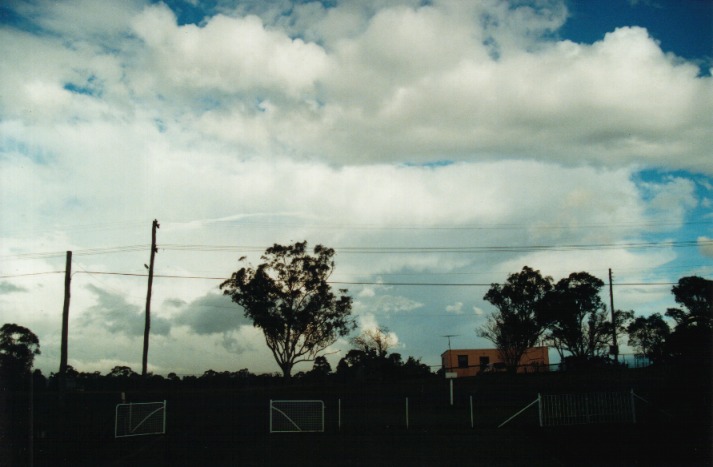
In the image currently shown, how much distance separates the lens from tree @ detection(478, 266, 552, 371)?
67.1m

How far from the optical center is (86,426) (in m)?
23.6

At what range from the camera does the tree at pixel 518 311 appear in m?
67.1

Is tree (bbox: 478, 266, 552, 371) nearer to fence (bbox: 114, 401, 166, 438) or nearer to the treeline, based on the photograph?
the treeline

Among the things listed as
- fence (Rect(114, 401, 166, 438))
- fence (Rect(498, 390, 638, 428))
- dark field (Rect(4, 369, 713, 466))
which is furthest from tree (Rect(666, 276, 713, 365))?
fence (Rect(114, 401, 166, 438))

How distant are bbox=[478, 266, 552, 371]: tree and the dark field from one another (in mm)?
34949

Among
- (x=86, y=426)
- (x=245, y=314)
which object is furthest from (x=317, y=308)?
(x=86, y=426)

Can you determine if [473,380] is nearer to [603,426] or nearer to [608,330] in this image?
[603,426]

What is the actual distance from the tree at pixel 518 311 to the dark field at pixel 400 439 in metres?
34.9

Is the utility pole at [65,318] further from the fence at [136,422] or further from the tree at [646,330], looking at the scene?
the tree at [646,330]

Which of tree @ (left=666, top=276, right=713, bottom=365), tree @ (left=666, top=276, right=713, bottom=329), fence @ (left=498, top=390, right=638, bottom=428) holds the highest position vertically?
tree @ (left=666, top=276, right=713, bottom=329)

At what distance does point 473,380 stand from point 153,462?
3352 centimetres

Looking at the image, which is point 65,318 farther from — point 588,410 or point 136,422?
point 588,410

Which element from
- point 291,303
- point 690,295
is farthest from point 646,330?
point 291,303

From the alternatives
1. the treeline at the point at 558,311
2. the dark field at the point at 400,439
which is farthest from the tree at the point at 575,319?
the dark field at the point at 400,439
